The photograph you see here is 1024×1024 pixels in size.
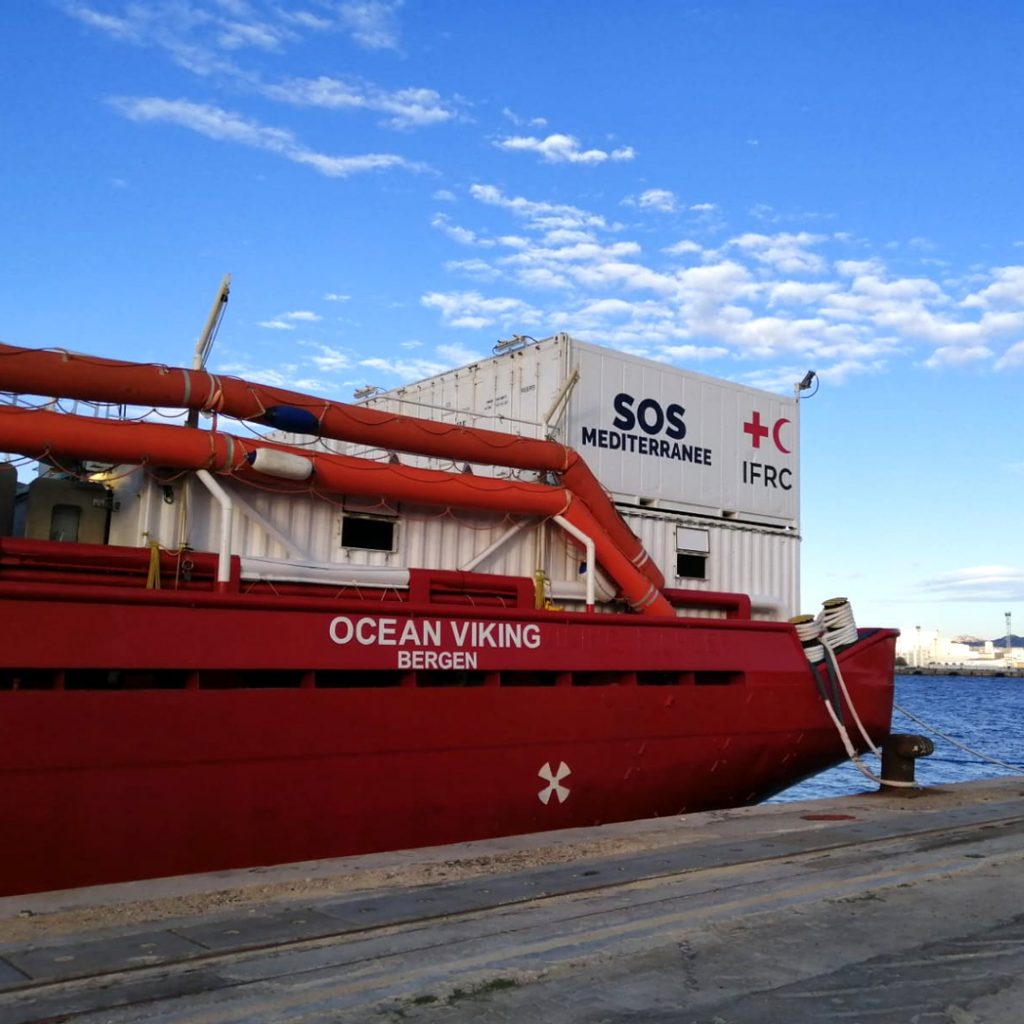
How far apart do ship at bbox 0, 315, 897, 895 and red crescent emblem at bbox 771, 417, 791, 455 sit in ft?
4.62

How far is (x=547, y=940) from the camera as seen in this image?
5535 mm

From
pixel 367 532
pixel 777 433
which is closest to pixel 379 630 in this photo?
pixel 367 532

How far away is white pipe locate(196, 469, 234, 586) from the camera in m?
9.96

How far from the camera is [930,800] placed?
11711 mm

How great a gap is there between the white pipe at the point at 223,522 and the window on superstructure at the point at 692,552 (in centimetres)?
698

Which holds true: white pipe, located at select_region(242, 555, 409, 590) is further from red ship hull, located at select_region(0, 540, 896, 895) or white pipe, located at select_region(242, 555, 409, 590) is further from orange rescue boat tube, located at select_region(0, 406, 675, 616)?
orange rescue boat tube, located at select_region(0, 406, 675, 616)

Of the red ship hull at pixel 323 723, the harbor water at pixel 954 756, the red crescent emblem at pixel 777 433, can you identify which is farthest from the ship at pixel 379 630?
the harbor water at pixel 954 756

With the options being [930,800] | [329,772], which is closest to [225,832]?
[329,772]

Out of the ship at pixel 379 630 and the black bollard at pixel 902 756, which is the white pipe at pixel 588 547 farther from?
the black bollard at pixel 902 756

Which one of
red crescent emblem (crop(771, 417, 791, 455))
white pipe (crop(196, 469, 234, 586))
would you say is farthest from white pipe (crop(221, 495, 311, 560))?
red crescent emblem (crop(771, 417, 791, 455))

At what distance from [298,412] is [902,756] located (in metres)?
8.64

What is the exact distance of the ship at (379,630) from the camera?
28.1 ft

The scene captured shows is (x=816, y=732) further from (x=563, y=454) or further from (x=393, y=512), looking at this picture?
(x=393, y=512)

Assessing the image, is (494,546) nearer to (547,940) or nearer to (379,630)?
(379,630)
